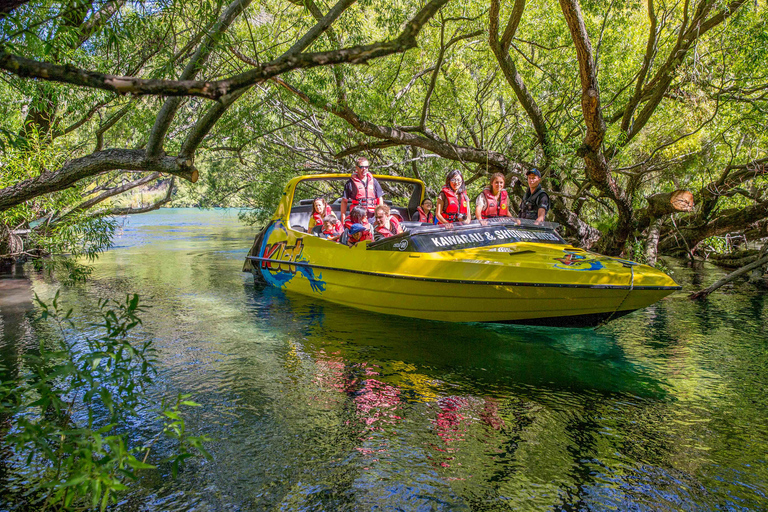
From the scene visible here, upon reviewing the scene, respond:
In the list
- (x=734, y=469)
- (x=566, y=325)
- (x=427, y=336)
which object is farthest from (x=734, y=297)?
(x=734, y=469)

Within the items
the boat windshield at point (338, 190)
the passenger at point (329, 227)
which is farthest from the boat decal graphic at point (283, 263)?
the boat windshield at point (338, 190)

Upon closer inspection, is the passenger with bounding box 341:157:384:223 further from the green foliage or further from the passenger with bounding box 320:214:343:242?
the green foliage

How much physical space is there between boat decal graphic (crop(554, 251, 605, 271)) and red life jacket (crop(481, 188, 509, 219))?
1994 millimetres

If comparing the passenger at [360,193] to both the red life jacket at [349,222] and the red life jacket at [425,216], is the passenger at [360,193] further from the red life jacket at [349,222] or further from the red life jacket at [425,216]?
the red life jacket at [425,216]

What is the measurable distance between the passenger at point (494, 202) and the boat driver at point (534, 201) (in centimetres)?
44

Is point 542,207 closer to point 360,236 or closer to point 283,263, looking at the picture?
point 360,236

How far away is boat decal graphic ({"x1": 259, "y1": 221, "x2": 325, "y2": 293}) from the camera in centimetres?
885

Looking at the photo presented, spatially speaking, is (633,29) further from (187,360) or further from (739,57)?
(187,360)

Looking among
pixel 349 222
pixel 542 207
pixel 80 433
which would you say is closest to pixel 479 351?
pixel 542 207

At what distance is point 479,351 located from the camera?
6.27 meters

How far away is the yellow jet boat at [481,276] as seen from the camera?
5.84m

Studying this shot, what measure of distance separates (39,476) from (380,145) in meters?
9.63

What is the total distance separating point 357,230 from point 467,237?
5.51 feet

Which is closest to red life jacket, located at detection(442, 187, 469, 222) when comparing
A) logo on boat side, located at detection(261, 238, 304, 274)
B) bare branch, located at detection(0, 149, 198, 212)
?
logo on boat side, located at detection(261, 238, 304, 274)
